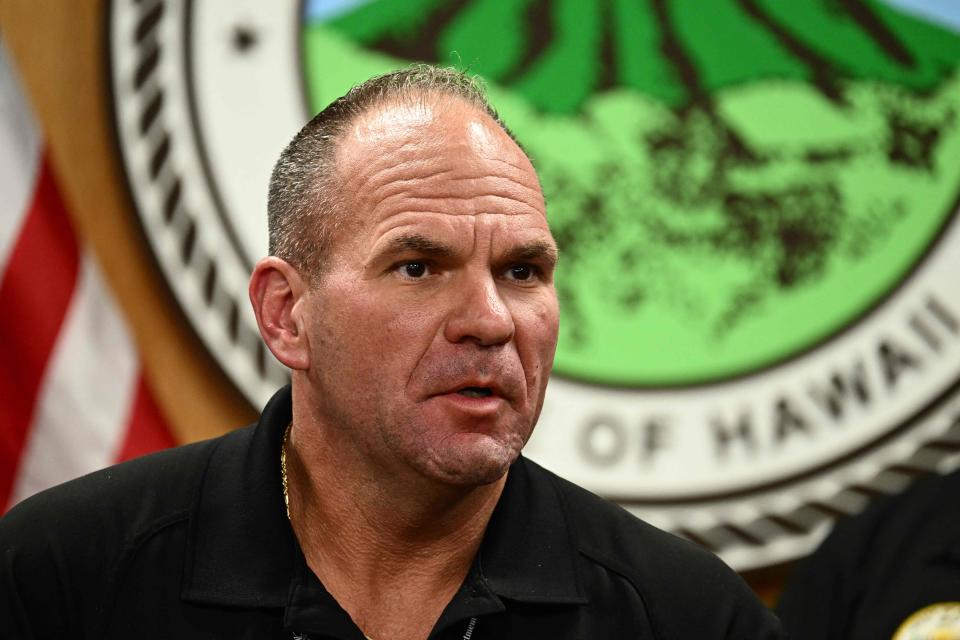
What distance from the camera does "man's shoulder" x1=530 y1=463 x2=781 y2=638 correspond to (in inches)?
53.6

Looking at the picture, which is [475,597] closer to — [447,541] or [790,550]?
[447,541]

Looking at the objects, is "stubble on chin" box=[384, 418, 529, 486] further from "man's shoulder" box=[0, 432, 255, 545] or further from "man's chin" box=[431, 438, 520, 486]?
"man's shoulder" box=[0, 432, 255, 545]

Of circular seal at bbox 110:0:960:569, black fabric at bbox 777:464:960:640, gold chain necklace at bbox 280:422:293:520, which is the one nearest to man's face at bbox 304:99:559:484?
gold chain necklace at bbox 280:422:293:520

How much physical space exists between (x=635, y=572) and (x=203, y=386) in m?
1.10

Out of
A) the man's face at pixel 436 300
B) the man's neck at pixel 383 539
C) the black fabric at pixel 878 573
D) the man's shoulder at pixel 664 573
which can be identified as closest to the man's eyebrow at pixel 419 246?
the man's face at pixel 436 300

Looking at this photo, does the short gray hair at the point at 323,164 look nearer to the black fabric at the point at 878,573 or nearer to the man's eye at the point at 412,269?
the man's eye at the point at 412,269

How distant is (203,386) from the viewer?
222cm

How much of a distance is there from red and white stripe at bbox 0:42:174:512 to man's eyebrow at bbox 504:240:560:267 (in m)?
1.12

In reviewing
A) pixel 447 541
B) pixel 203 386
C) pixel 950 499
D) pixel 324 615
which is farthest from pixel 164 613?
pixel 950 499

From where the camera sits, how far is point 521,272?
4.34ft

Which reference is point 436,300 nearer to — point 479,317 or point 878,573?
point 479,317

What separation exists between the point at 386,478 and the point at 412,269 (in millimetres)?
230

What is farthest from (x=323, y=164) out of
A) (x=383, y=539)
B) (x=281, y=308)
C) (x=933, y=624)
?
(x=933, y=624)

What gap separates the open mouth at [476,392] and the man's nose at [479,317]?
0.05m
